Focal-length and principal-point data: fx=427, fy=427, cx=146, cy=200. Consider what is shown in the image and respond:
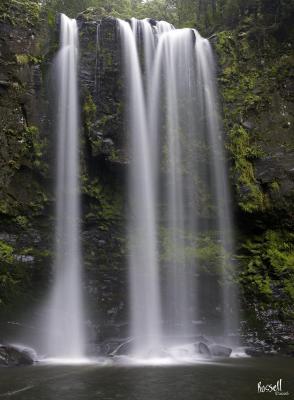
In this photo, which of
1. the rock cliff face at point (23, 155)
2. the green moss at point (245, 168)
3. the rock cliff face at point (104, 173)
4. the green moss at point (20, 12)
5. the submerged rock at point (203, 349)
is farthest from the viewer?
the green moss at point (20, 12)

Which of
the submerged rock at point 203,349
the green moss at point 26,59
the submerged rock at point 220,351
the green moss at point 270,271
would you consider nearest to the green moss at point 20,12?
the green moss at point 26,59

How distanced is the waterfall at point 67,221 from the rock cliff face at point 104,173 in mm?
247

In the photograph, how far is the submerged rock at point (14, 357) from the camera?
29.1 ft

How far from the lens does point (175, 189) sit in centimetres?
1271

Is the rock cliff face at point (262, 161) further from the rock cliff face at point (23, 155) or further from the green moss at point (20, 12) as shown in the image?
the green moss at point (20, 12)

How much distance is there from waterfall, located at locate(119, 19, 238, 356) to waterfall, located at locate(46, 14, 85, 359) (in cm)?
152

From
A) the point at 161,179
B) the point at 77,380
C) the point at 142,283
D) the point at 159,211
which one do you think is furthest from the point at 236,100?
the point at 77,380

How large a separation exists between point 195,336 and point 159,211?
360cm

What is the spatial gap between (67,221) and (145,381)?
6045 millimetres

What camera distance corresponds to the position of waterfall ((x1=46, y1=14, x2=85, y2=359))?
36.1 ft

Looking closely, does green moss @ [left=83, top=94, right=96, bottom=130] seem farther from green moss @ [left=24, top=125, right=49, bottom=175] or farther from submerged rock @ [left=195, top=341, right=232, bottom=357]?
submerged rock @ [left=195, top=341, right=232, bottom=357]

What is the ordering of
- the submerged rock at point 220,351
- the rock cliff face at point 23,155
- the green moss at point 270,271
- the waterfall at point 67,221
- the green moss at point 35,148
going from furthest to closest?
the green moss at point 35,148 < the green moss at point 270,271 < the rock cliff face at point 23,155 < the waterfall at point 67,221 < the submerged rock at point 220,351

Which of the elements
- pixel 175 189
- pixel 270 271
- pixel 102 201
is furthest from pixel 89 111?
pixel 270 271

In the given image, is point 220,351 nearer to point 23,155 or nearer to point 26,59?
point 23,155
